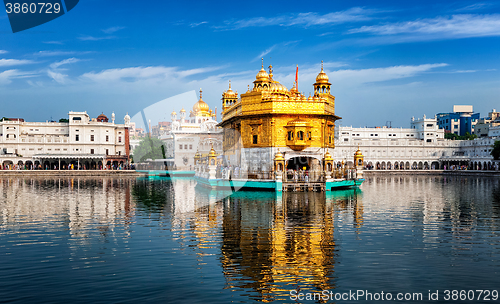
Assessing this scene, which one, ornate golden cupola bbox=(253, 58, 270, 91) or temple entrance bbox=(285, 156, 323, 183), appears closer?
temple entrance bbox=(285, 156, 323, 183)

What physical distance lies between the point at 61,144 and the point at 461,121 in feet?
408

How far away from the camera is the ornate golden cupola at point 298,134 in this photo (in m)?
38.6

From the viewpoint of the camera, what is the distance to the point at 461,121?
14488 cm

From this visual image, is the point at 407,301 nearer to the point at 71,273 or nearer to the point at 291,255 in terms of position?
the point at 291,255

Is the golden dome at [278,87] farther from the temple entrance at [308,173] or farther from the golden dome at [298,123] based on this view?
the temple entrance at [308,173]

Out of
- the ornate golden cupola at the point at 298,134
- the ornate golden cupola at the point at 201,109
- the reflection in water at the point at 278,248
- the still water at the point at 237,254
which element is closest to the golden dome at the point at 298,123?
the ornate golden cupola at the point at 298,134

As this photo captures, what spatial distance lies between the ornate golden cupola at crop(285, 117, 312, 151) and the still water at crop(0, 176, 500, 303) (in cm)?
1552

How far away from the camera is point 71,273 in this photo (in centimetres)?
1133

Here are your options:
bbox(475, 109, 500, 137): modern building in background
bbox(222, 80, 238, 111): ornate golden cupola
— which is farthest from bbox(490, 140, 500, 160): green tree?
bbox(222, 80, 238, 111): ornate golden cupola

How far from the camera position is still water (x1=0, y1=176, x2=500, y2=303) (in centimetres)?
1014

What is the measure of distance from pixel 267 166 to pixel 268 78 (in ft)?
33.0

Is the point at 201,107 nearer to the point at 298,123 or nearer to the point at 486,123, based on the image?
the point at 298,123

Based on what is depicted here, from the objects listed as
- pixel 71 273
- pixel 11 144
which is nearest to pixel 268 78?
pixel 71 273

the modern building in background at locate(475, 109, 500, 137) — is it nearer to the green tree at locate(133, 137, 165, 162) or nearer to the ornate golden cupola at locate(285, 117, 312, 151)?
the green tree at locate(133, 137, 165, 162)
